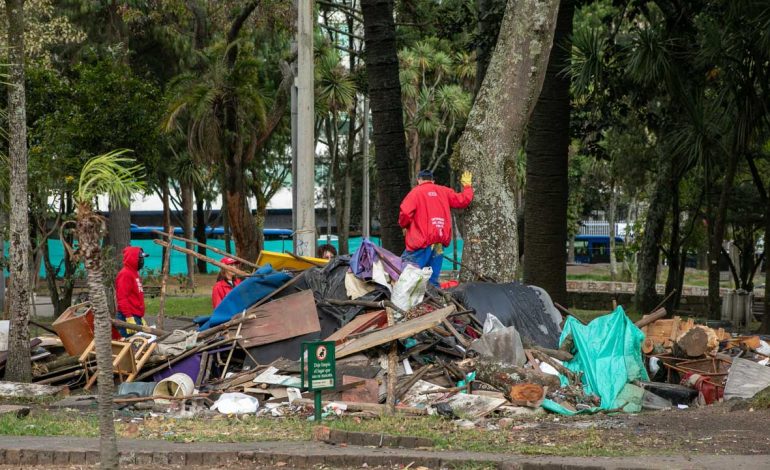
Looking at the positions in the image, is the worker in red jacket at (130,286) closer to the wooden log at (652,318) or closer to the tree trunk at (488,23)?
the wooden log at (652,318)

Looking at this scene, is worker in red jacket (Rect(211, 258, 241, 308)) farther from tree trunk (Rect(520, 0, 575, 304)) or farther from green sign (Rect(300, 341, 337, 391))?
tree trunk (Rect(520, 0, 575, 304))

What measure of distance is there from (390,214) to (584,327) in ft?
20.8

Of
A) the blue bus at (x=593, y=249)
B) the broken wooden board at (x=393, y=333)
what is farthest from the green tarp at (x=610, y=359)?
the blue bus at (x=593, y=249)

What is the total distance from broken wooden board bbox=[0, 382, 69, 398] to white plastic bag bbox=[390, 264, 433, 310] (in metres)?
3.73

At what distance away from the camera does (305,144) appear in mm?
15570

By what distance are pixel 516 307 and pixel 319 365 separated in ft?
12.8

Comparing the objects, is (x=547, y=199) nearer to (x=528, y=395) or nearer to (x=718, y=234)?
(x=718, y=234)

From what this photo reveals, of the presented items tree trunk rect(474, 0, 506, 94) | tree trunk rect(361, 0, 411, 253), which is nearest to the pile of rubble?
tree trunk rect(361, 0, 411, 253)

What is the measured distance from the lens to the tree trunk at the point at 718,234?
814 inches

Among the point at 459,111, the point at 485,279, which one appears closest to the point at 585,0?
the point at 485,279

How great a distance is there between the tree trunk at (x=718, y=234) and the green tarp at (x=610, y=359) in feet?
31.5

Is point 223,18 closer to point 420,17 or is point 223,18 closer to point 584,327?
point 420,17

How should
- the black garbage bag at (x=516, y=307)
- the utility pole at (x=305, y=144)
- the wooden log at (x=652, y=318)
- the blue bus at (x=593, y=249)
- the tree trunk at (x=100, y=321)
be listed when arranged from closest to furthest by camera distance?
1. the tree trunk at (x=100, y=321)
2. the black garbage bag at (x=516, y=307)
3. the wooden log at (x=652, y=318)
4. the utility pole at (x=305, y=144)
5. the blue bus at (x=593, y=249)

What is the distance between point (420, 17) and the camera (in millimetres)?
25188
